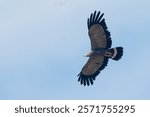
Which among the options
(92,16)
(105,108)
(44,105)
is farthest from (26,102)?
(92,16)

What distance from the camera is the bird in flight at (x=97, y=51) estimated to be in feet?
89.2

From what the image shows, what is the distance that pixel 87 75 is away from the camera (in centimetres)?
2844

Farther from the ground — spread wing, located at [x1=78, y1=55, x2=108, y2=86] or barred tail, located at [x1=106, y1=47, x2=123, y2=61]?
barred tail, located at [x1=106, y1=47, x2=123, y2=61]

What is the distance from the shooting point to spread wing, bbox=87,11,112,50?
27.2 meters

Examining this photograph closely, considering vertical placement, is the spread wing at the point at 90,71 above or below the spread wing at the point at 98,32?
below

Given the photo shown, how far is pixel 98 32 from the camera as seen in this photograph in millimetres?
27250

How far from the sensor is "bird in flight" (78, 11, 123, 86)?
89.2 feet

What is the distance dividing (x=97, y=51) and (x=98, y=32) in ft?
3.01

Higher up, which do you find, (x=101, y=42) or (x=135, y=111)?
(x=101, y=42)

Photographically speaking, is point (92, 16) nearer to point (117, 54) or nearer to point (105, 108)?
point (117, 54)

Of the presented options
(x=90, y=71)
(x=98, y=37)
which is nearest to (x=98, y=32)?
(x=98, y=37)

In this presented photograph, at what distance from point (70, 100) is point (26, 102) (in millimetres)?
1566

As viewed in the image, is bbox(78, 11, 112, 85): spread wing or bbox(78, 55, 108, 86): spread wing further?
bbox(78, 55, 108, 86): spread wing

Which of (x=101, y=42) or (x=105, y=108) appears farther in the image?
(x=101, y=42)
